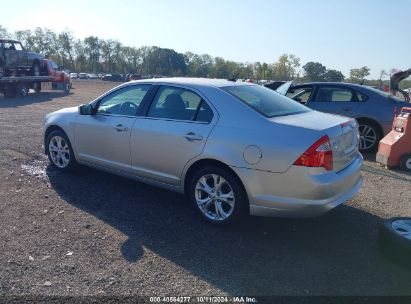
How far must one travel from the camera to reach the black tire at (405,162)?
22.3 feet

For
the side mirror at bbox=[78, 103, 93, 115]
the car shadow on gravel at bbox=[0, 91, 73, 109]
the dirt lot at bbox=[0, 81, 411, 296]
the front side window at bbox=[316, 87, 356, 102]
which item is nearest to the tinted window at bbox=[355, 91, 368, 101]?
the front side window at bbox=[316, 87, 356, 102]

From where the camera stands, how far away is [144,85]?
199 inches

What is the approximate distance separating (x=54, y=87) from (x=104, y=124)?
24.9 metres

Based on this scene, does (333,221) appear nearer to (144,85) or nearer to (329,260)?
Result: (329,260)

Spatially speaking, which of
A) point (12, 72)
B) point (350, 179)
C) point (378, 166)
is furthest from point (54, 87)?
point (350, 179)

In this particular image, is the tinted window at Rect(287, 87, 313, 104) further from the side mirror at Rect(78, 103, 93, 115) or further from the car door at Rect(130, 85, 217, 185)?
the side mirror at Rect(78, 103, 93, 115)

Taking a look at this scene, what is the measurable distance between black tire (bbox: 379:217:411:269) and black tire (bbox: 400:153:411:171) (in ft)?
12.2

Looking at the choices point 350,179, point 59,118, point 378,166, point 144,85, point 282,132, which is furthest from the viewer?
point 378,166

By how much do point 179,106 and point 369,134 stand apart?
5261 millimetres

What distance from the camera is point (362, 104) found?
8.13 metres

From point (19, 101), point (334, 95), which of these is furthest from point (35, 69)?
point (334, 95)

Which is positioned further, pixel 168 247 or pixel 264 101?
pixel 264 101

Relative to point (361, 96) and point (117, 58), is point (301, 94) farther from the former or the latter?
point (117, 58)

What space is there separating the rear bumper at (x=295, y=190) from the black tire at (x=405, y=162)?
3502mm
